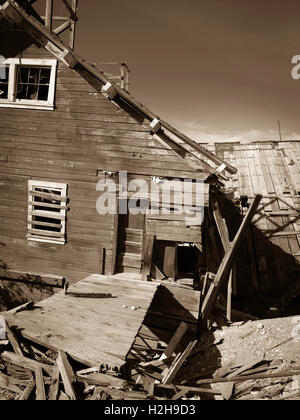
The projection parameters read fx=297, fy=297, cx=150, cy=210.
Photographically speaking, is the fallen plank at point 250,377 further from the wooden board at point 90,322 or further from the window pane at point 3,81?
the window pane at point 3,81

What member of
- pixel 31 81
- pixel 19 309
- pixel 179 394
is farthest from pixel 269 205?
pixel 19 309

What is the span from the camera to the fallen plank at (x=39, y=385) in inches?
158

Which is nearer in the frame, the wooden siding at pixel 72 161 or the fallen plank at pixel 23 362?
the fallen plank at pixel 23 362

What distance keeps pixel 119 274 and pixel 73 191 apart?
302 centimetres

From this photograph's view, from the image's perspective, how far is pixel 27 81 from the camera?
10.0 m

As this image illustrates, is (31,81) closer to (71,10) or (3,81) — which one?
(3,81)

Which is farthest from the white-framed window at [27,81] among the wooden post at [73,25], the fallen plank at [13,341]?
the fallen plank at [13,341]

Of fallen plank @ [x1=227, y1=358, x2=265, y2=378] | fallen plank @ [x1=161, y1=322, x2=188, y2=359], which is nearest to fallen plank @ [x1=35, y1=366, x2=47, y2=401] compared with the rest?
fallen plank @ [x1=161, y1=322, x2=188, y2=359]

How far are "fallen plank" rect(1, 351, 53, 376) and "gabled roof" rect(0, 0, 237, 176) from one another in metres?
6.25

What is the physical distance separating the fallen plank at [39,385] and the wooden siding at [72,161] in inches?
194

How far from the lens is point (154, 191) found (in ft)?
29.4

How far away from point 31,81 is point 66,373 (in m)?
9.37

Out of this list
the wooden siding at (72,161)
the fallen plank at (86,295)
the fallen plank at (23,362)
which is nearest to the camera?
the fallen plank at (23,362)
